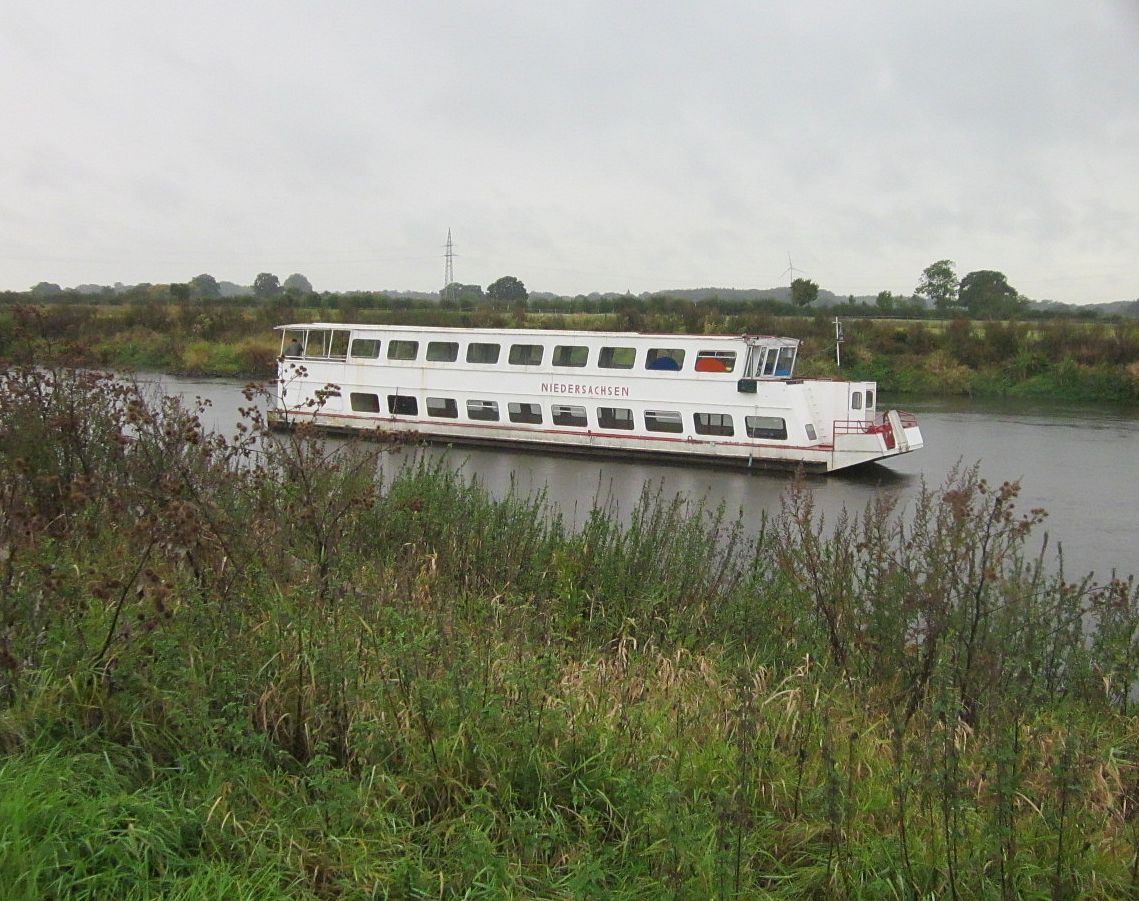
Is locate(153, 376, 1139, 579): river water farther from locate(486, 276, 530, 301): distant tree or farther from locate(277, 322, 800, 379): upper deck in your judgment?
locate(486, 276, 530, 301): distant tree

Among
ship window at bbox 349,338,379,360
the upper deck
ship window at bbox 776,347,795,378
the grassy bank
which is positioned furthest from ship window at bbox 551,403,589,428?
the grassy bank

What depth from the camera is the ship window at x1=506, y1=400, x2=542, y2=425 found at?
73.8 feet

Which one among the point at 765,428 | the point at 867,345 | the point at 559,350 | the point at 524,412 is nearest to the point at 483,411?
the point at 524,412

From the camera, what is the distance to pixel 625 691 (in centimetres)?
493

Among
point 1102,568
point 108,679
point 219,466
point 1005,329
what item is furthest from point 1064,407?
point 108,679

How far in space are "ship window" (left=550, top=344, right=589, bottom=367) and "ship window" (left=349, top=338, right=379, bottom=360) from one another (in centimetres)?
473

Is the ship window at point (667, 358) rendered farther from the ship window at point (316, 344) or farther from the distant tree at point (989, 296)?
the distant tree at point (989, 296)

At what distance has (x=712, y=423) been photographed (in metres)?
20.9

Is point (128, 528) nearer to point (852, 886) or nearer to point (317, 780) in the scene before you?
point (317, 780)

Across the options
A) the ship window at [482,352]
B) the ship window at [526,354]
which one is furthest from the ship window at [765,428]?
the ship window at [482,352]

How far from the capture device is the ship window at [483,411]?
22906 mm

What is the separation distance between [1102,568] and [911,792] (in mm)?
10697

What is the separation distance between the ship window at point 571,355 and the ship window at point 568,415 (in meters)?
0.96

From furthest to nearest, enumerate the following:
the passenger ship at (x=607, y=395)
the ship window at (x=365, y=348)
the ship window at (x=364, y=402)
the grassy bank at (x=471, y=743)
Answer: the ship window at (x=364, y=402) → the ship window at (x=365, y=348) → the passenger ship at (x=607, y=395) → the grassy bank at (x=471, y=743)
